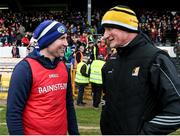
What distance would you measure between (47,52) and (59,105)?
430 mm

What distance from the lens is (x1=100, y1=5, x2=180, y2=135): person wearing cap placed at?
307cm

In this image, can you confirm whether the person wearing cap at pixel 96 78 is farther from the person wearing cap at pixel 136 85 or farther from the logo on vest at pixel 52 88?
the person wearing cap at pixel 136 85

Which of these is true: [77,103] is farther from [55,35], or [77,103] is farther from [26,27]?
[26,27]

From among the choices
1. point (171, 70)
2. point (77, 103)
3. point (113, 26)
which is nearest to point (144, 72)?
point (171, 70)

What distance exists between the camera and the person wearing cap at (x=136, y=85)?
307cm

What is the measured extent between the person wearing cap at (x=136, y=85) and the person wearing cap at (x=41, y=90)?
502mm

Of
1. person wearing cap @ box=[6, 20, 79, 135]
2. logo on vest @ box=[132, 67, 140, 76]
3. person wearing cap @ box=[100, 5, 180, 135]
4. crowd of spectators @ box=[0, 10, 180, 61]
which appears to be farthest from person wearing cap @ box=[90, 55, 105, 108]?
crowd of spectators @ box=[0, 10, 180, 61]

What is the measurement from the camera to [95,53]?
14094mm

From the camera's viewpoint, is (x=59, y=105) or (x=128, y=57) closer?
(x=128, y=57)

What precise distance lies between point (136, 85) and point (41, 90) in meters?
0.86

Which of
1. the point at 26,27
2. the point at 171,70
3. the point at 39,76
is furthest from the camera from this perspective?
the point at 26,27

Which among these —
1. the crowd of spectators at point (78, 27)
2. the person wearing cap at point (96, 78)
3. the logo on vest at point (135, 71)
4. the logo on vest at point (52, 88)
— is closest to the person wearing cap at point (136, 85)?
the logo on vest at point (135, 71)

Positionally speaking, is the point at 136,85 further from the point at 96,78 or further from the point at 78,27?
the point at 78,27

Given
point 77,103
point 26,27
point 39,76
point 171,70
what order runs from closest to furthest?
1. point 171,70
2. point 39,76
3. point 77,103
4. point 26,27
